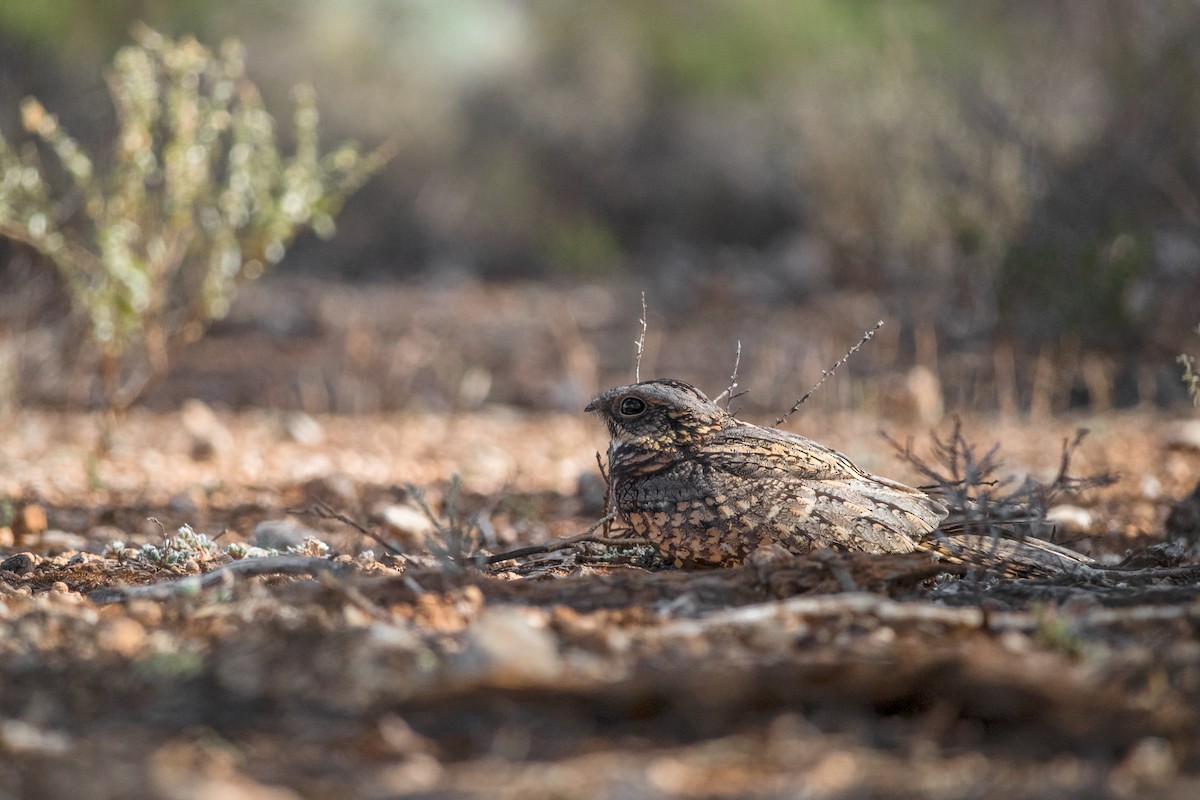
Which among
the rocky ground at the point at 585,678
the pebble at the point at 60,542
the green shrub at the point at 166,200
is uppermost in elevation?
the green shrub at the point at 166,200

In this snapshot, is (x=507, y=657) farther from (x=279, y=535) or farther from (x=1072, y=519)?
(x=1072, y=519)

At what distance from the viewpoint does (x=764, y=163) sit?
14906 mm

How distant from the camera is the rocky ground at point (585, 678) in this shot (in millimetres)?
1646

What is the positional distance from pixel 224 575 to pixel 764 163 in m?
13.1

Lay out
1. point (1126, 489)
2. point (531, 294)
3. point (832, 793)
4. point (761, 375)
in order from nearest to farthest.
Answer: point (832, 793), point (1126, 489), point (761, 375), point (531, 294)

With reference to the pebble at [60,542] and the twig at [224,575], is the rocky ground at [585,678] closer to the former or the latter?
the twig at [224,575]

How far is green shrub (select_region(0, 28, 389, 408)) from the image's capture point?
4855 millimetres

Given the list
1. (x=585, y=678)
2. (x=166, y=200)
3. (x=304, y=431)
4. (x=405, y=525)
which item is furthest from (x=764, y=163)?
(x=585, y=678)

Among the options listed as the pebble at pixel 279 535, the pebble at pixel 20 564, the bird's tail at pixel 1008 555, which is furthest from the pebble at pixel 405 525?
the bird's tail at pixel 1008 555

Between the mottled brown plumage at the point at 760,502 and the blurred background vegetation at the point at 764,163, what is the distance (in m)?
3.46

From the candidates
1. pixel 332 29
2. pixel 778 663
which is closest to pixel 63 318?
pixel 778 663

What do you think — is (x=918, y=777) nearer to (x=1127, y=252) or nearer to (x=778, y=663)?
(x=778, y=663)

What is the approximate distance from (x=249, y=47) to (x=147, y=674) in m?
Answer: 13.5

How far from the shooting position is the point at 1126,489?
4445 mm
